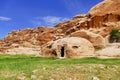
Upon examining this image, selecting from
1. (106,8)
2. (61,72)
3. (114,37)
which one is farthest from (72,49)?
(106,8)

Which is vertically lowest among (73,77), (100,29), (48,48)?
(73,77)

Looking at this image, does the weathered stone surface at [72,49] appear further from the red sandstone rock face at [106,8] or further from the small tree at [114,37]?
the red sandstone rock face at [106,8]

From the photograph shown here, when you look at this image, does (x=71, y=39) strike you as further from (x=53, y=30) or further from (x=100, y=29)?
(x=53, y=30)

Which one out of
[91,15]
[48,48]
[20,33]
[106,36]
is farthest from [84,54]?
[20,33]

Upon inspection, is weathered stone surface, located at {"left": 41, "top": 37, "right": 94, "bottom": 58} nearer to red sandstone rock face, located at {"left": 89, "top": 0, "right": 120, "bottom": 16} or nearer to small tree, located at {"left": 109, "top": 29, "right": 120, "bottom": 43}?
small tree, located at {"left": 109, "top": 29, "right": 120, "bottom": 43}

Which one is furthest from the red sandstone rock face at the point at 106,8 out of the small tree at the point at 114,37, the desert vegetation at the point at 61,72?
the desert vegetation at the point at 61,72

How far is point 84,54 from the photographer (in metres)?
47.7

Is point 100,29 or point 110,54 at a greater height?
point 100,29

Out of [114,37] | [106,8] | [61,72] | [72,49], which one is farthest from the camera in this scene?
[106,8]

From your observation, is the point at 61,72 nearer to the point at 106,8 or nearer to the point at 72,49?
the point at 72,49

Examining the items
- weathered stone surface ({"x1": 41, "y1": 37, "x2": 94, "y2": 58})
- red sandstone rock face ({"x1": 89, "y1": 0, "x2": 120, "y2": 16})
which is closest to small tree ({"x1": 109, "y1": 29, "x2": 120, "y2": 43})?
red sandstone rock face ({"x1": 89, "y1": 0, "x2": 120, "y2": 16})

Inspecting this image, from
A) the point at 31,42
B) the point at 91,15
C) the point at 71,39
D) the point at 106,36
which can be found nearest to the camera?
the point at 71,39

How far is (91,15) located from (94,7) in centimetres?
266

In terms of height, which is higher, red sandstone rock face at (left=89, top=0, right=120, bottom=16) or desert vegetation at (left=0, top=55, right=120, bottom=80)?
red sandstone rock face at (left=89, top=0, right=120, bottom=16)
